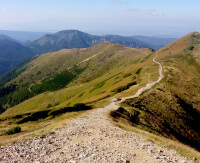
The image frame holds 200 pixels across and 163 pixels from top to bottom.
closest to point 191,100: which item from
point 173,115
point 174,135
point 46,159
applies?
point 173,115

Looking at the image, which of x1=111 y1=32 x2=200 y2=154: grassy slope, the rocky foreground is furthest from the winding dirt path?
x1=111 y1=32 x2=200 y2=154: grassy slope

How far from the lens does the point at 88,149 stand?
66.5 ft

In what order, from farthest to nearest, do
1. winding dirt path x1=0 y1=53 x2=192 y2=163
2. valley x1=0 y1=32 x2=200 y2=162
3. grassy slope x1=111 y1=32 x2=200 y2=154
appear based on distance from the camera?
1. grassy slope x1=111 y1=32 x2=200 y2=154
2. valley x1=0 y1=32 x2=200 y2=162
3. winding dirt path x1=0 y1=53 x2=192 y2=163

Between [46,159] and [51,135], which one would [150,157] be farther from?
[51,135]

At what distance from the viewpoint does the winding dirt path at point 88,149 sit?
59.1 ft

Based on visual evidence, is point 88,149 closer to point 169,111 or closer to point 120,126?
point 120,126

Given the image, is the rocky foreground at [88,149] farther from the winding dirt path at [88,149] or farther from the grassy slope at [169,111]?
the grassy slope at [169,111]

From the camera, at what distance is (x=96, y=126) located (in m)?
30.8

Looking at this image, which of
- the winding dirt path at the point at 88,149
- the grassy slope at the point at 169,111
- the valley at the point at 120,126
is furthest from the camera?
the grassy slope at the point at 169,111

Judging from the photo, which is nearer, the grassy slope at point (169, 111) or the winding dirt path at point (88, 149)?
the winding dirt path at point (88, 149)

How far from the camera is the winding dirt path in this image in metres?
18.0

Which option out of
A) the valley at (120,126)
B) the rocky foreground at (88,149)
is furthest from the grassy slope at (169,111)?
the rocky foreground at (88,149)

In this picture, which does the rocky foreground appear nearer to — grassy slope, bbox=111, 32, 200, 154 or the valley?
the valley

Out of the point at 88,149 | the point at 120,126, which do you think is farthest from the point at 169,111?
the point at 88,149
